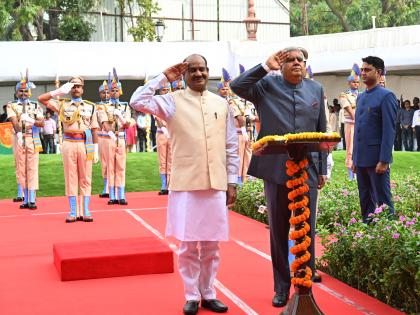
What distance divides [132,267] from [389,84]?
17.4 m

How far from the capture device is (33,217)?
459 inches

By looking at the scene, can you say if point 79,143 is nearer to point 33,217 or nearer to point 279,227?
point 33,217

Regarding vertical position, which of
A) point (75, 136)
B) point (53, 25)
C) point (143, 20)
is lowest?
point (75, 136)

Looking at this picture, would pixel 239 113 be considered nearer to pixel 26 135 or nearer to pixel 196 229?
pixel 26 135

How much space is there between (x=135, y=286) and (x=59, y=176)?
30.8 ft

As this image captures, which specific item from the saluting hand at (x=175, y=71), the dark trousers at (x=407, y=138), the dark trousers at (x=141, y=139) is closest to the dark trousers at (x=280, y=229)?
the saluting hand at (x=175, y=71)

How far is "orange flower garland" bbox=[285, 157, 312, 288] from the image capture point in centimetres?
528

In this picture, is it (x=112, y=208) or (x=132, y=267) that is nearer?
(x=132, y=267)

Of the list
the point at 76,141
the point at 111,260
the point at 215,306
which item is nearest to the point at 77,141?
the point at 76,141

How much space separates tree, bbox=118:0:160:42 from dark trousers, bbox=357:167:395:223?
22.3 m

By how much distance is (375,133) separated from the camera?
7355mm

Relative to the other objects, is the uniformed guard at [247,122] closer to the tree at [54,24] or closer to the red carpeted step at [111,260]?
the red carpeted step at [111,260]

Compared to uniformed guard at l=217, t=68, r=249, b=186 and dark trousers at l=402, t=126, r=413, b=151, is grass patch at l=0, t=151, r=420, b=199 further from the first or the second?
dark trousers at l=402, t=126, r=413, b=151

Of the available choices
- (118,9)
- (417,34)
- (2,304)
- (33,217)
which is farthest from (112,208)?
(118,9)
